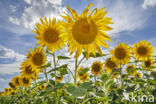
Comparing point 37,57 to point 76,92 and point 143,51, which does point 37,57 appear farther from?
point 143,51

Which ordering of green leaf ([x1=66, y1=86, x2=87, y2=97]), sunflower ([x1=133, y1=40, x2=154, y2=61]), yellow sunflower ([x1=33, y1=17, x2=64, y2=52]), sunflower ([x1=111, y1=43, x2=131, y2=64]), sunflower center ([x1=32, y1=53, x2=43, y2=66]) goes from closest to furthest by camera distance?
green leaf ([x1=66, y1=86, x2=87, y2=97]) → yellow sunflower ([x1=33, y1=17, x2=64, y2=52]) → sunflower center ([x1=32, y1=53, x2=43, y2=66]) → sunflower ([x1=111, y1=43, x2=131, y2=64]) → sunflower ([x1=133, y1=40, x2=154, y2=61])

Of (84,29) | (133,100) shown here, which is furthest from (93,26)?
(133,100)

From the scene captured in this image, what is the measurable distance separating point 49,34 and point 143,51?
13.6ft

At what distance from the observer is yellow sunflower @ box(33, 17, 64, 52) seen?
326cm

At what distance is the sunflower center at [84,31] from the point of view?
2.29 m

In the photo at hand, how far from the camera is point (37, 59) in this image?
424 cm

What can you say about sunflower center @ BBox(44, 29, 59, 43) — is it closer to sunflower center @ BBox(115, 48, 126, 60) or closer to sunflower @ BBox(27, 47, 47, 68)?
sunflower @ BBox(27, 47, 47, 68)

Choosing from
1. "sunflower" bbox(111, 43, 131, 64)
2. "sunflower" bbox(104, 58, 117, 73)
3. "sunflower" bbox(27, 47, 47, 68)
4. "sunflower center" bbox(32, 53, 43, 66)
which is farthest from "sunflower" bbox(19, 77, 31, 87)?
"sunflower" bbox(111, 43, 131, 64)

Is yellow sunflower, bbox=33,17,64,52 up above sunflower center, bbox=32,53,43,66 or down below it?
above

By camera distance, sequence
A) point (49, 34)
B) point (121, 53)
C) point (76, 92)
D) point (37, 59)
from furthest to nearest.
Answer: point (121, 53)
point (37, 59)
point (49, 34)
point (76, 92)

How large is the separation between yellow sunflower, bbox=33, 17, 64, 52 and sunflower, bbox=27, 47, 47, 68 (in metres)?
0.76

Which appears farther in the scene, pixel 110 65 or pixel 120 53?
pixel 110 65

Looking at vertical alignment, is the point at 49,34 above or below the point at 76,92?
above

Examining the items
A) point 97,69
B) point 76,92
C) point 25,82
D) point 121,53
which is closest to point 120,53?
point 121,53
